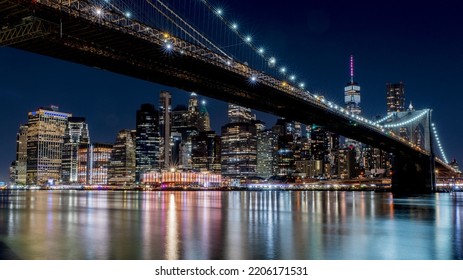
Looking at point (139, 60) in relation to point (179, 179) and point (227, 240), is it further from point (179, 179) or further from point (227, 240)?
point (179, 179)

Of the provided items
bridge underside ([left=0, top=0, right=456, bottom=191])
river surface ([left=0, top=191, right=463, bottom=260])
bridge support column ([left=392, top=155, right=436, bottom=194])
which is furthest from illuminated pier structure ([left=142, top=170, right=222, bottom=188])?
river surface ([left=0, top=191, right=463, bottom=260])

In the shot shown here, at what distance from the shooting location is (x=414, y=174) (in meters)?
79.1

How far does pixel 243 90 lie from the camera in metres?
43.3

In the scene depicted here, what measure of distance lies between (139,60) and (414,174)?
185 ft

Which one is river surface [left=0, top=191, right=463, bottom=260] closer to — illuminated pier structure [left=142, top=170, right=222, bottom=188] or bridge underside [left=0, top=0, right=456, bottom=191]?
bridge underside [left=0, top=0, right=456, bottom=191]

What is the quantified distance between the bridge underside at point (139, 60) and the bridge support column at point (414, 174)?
29.2 meters

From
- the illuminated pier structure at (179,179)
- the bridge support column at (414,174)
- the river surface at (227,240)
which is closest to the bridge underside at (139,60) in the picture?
the river surface at (227,240)

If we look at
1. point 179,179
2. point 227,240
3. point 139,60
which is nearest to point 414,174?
point 139,60

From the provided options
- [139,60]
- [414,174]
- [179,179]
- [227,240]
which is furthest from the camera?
[179,179]

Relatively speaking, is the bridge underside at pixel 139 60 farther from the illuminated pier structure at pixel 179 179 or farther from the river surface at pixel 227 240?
the illuminated pier structure at pixel 179 179

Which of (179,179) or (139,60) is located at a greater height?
(139,60)

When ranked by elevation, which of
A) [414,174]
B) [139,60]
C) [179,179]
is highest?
[139,60]

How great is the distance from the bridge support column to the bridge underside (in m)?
29.2
